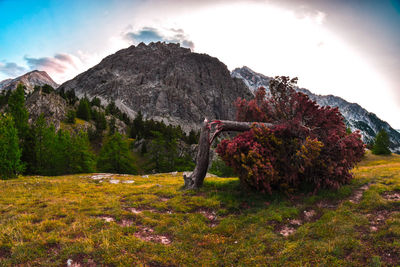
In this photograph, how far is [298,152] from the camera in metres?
10.5

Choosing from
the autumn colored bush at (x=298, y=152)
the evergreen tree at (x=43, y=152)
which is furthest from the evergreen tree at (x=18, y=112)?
the autumn colored bush at (x=298, y=152)

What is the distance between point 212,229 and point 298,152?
6.28 metres

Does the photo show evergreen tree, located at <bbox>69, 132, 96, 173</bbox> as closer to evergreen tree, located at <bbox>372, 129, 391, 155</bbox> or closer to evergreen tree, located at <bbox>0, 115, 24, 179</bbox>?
evergreen tree, located at <bbox>0, 115, 24, 179</bbox>

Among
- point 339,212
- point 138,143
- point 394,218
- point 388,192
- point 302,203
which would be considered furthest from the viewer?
point 138,143

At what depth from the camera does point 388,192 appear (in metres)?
9.49

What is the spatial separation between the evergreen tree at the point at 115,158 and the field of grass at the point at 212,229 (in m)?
29.4

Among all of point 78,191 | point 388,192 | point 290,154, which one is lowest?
point 78,191

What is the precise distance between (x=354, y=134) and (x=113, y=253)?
14514 millimetres

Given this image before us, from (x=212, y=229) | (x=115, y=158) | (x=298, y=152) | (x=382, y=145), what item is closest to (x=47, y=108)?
(x=115, y=158)

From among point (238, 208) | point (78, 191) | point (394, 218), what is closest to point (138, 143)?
point (78, 191)

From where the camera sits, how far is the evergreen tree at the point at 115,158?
1593 inches

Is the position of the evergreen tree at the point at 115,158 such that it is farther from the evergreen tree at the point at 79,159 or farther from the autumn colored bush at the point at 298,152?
the autumn colored bush at the point at 298,152

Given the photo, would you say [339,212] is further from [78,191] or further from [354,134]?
[78,191]

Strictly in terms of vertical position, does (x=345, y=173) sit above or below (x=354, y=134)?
below
